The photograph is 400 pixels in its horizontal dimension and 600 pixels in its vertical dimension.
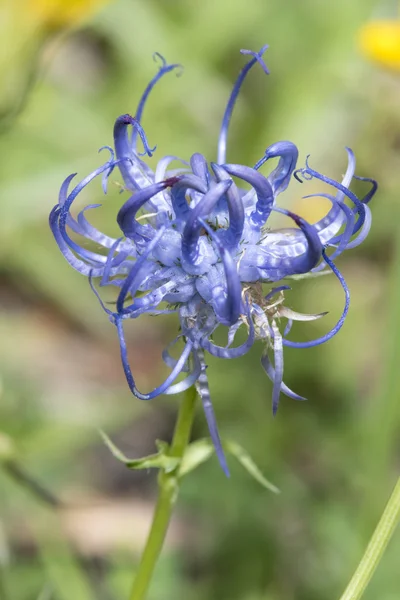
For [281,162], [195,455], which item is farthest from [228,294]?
[195,455]

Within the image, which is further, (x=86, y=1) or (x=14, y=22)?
(x=14, y=22)

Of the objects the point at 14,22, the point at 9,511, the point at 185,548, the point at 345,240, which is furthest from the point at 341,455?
the point at 14,22

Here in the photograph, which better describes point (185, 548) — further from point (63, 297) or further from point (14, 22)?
point (14, 22)

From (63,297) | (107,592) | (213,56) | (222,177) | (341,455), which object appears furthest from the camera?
(213,56)

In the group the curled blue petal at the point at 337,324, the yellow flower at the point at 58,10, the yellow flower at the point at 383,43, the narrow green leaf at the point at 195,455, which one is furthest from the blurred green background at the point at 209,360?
the curled blue petal at the point at 337,324

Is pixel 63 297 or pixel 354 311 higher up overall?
pixel 63 297

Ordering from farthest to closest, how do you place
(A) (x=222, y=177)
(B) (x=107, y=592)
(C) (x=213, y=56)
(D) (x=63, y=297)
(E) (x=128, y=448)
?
(C) (x=213, y=56)
(D) (x=63, y=297)
(E) (x=128, y=448)
(B) (x=107, y=592)
(A) (x=222, y=177)

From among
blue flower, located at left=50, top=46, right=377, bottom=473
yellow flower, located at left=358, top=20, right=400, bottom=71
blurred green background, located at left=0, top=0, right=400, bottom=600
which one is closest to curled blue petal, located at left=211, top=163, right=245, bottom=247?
blue flower, located at left=50, top=46, right=377, bottom=473

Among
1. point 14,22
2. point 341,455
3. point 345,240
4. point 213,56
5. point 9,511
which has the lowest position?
point 341,455
